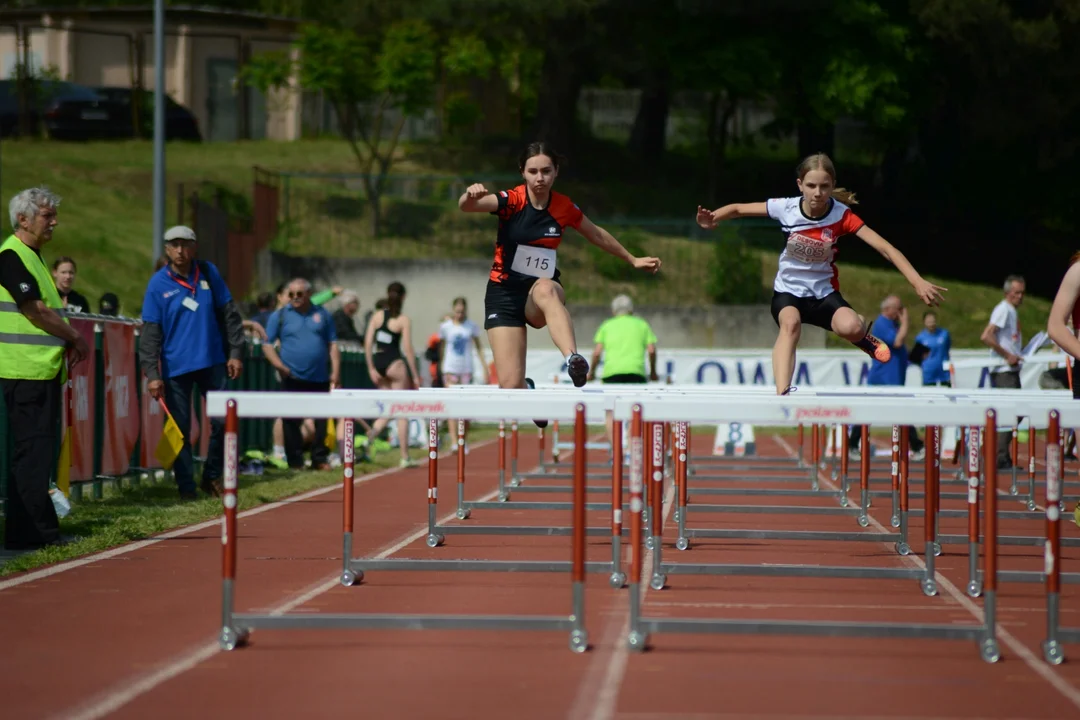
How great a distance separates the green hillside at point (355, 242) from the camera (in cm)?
3353

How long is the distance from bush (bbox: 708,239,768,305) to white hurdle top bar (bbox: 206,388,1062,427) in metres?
26.3

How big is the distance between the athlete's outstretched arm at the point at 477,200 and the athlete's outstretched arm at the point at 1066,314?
3.21 meters

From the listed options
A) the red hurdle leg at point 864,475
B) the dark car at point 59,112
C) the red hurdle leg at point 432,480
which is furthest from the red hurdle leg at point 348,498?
the dark car at point 59,112

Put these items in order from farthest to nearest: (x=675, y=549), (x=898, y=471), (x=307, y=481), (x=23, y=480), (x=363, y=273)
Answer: (x=363, y=273) → (x=307, y=481) → (x=898, y=471) → (x=675, y=549) → (x=23, y=480)

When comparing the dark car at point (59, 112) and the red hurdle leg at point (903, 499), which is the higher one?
the dark car at point (59, 112)

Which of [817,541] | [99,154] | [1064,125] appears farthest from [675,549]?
[99,154]

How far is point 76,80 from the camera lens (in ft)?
167

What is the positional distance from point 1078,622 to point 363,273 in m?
26.8

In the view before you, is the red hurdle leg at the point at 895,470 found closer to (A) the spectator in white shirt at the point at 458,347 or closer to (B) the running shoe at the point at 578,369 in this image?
(B) the running shoe at the point at 578,369

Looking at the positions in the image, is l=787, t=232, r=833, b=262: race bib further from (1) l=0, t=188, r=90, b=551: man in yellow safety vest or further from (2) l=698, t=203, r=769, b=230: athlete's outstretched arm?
(1) l=0, t=188, r=90, b=551: man in yellow safety vest

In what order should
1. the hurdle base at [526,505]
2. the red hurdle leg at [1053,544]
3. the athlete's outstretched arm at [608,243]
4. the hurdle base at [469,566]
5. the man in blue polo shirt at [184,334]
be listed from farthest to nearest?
the man in blue polo shirt at [184,334]
the hurdle base at [526,505]
the athlete's outstretched arm at [608,243]
the hurdle base at [469,566]
the red hurdle leg at [1053,544]

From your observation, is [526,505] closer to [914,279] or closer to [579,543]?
[914,279]

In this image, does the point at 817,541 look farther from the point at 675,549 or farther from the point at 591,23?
the point at 591,23

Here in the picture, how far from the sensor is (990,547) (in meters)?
6.61
